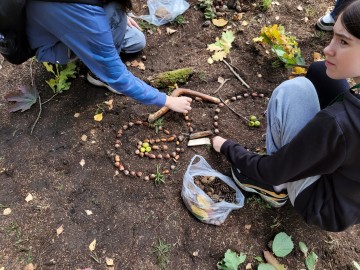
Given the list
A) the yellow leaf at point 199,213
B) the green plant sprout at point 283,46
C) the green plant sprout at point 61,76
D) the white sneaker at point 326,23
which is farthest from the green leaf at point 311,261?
the green plant sprout at point 61,76

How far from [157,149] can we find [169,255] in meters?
0.76

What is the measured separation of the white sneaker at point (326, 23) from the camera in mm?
3137

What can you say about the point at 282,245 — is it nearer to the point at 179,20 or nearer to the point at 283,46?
the point at 283,46

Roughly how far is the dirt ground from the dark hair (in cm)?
127

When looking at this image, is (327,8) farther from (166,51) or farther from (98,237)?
(98,237)

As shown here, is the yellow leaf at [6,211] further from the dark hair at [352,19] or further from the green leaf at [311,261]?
the dark hair at [352,19]

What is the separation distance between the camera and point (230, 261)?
6.85 feet

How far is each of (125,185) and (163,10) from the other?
1.76m

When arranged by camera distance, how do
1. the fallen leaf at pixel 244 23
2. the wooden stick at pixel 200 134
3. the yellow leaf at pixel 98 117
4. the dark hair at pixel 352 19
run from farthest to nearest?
1. the fallen leaf at pixel 244 23
2. the yellow leaf at pixel 98 117
3. the wooden stick at pixel 200 134
4. the dark hair at pixel 352 19

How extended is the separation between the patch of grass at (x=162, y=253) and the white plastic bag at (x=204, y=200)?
277 millimetres

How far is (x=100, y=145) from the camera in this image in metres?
2.57

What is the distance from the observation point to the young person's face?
4.83ft

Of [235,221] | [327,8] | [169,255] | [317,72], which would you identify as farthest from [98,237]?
[327,8]

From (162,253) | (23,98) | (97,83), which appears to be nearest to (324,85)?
(162,253)
